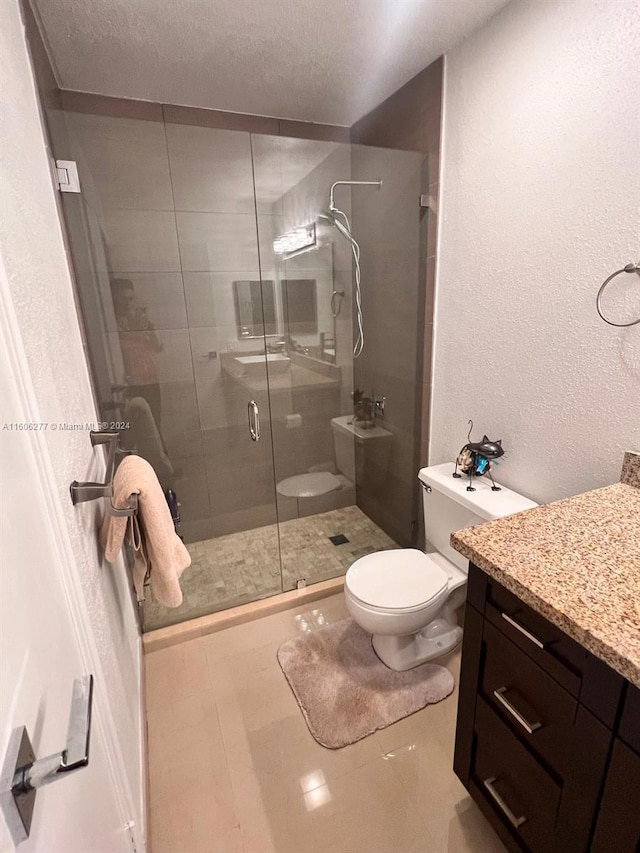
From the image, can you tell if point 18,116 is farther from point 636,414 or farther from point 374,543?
point 374,543

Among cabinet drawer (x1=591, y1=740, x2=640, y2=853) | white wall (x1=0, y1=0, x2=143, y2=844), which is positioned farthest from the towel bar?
cabinet drawer (x1=591, y1=740, x2=640, y2=853)

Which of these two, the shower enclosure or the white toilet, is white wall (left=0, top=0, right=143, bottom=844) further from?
the white toilet

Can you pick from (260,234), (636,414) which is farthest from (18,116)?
(636,414)

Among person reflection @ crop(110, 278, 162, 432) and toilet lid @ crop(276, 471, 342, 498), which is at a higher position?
person reflection @ crop(110, 278, 162, 432)

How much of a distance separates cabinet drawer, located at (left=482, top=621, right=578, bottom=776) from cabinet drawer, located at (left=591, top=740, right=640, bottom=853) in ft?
0.27

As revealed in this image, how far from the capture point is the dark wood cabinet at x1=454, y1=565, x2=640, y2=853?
29.5 inches

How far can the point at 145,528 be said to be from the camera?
1.09 m

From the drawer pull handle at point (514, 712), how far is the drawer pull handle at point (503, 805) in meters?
0.27

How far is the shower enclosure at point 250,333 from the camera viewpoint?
199 centimetres

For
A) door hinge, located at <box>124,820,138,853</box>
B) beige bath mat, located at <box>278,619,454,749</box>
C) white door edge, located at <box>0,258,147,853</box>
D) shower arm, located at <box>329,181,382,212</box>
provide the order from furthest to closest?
shower arm, located at <box>329,181,382,212</box> < beige bath mat, located at <box>278,619,454,749</box> < door hinge, located at <box>124,820,138,853</box> < white door edge, located at <box>0,258,147,853</box>

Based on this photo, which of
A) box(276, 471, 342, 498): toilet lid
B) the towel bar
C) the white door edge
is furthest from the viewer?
box(276, 471, 342, 498): toilet lid

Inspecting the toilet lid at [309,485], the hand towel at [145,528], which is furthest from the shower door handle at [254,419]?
the hand towel at [145,528]

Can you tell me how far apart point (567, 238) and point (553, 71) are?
507 millimetres

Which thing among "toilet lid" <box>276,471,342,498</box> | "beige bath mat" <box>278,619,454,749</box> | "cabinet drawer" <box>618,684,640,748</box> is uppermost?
"cabinet drawer" <box>618,684,640,748</box>
